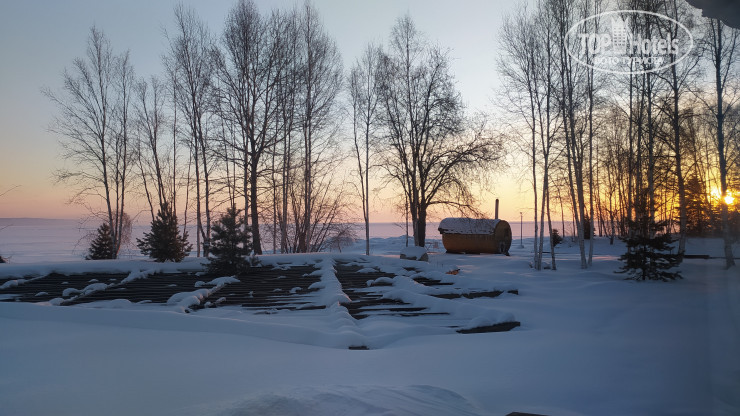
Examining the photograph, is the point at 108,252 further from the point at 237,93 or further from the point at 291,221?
the point at 237,93

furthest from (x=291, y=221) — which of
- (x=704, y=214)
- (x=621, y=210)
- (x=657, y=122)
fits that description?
(x=704, y=214)

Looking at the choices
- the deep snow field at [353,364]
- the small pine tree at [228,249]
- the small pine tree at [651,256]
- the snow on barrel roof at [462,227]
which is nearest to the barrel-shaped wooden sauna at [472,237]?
the snow on barrel roof at [462,227]

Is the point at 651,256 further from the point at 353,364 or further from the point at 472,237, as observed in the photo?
the point at 472,237

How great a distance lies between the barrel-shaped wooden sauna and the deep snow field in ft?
63.3

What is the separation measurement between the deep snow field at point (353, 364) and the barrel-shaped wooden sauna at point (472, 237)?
759 inches

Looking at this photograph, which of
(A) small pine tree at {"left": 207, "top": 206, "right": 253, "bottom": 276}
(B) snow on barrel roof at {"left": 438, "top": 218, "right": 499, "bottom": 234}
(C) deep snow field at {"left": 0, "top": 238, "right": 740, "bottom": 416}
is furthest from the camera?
(B) snow on barrel roof at {"left": 438, "top": 218, "right": 499, "bottom": 234}

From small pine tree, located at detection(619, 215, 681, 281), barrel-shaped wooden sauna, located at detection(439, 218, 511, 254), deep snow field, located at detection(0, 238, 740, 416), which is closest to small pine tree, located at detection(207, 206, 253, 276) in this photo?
deep snow field, located at detection(0, 238, 740, 416)

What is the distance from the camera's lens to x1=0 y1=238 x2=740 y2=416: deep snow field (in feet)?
8.38

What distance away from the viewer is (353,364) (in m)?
3.44

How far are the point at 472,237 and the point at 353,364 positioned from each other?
2294 cm

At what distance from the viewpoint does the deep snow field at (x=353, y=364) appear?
255cm

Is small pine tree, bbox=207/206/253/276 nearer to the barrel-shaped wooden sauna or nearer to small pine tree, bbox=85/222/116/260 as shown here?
small pine tree, bbox=85/222/116/260

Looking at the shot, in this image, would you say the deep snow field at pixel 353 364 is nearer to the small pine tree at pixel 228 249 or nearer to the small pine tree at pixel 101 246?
the small pine tree at pixel 228 249

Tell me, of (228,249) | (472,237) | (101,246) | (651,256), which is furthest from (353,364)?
(101,246)
